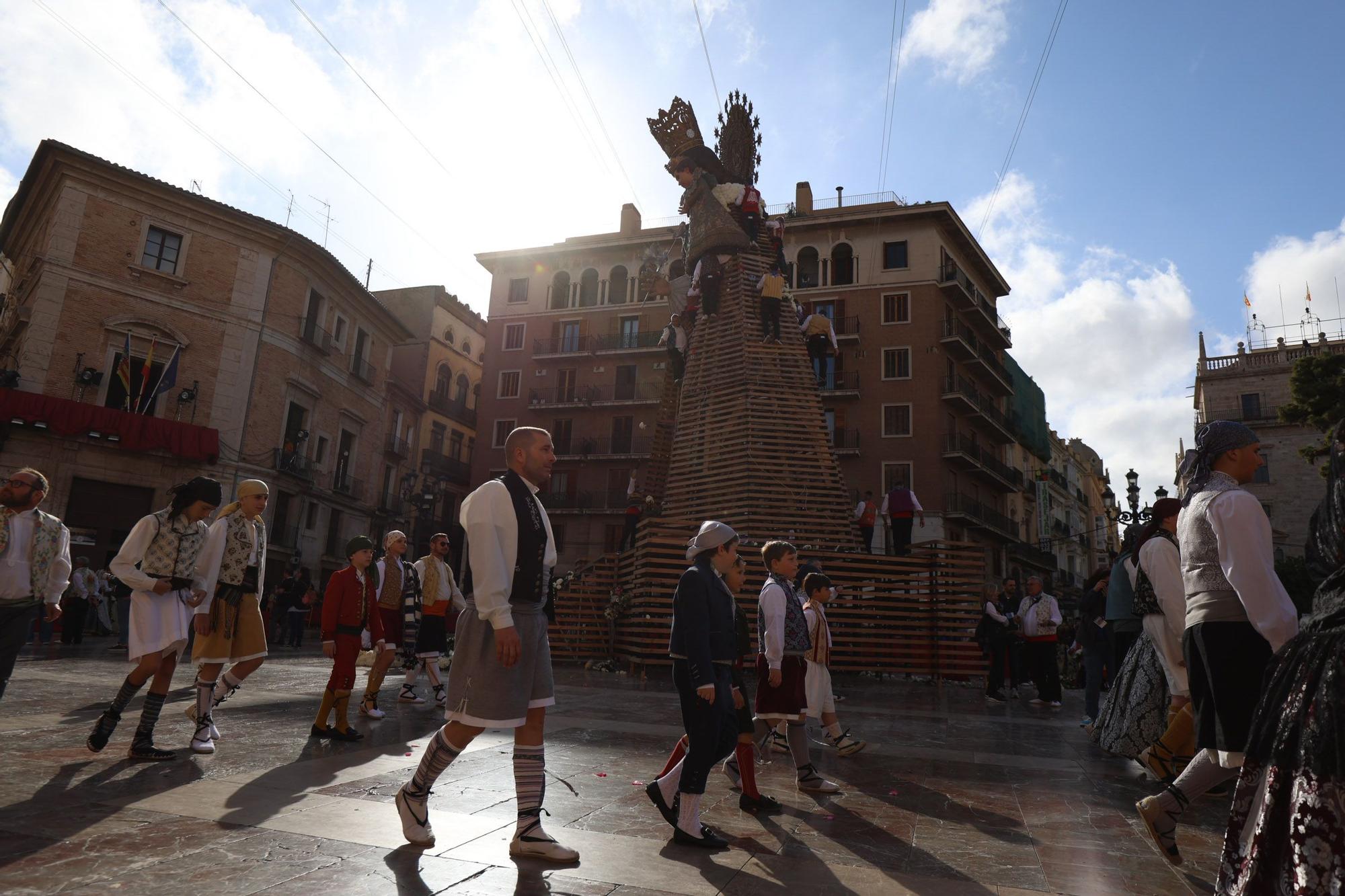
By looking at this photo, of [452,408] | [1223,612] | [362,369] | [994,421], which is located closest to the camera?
[1223,612]

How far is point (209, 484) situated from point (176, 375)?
23.2m

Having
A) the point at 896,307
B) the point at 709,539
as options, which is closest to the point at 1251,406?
the point at 896,307

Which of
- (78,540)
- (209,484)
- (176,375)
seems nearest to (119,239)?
(176,375)

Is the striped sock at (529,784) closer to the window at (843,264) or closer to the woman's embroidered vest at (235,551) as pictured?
the woman's embroidered vest at (235,551)

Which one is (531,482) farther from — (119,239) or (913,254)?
(913,254)

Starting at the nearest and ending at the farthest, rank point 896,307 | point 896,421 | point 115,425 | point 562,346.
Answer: point 115,425
point 896,421
point 896,307
point 562,346

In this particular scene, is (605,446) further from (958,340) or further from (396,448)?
(958,340)

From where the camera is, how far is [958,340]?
35.9m

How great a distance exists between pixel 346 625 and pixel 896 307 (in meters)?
33.2

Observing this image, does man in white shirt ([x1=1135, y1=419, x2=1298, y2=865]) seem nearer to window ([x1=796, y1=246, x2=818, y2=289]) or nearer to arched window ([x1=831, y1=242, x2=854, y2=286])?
arched window ([x1=831, y1=242, x2=854, y2=286])

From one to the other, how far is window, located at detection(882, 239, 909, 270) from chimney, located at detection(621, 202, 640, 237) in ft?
41.3

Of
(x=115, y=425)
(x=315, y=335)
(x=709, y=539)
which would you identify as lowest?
(x=709, y=539)

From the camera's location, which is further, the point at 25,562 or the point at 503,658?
the point at 25,562

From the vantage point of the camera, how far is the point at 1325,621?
8.96 feet
